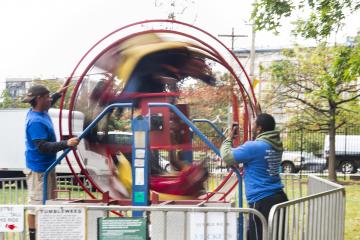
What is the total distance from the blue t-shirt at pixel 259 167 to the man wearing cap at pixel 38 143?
201cm

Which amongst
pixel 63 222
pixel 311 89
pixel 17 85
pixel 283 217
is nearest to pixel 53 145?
pixel 63 222

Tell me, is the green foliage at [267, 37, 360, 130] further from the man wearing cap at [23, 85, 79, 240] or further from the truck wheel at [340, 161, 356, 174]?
the man wearing cap at [23, 85, 79, 240]

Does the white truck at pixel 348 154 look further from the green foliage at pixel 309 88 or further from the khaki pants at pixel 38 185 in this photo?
the khaki pants at pixel 38 185

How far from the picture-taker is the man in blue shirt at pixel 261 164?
214 inches

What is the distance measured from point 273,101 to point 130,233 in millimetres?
19896

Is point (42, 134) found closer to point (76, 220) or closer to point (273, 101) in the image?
point (76, 220)

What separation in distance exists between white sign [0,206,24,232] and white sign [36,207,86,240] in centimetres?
17

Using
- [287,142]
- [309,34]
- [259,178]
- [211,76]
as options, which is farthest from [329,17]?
[287,142]

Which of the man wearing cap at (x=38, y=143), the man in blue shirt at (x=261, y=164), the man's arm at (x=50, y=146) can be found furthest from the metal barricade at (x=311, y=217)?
the man wearing cap at (x=38, y=143)

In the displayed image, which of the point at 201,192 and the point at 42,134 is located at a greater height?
the point at 42,134

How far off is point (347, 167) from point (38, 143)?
2433cm

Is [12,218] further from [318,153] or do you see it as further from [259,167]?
→ [318,153]

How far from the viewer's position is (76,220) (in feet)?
14.0

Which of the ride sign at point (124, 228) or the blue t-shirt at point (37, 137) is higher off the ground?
the blue t-shirt at point (37, 137)
